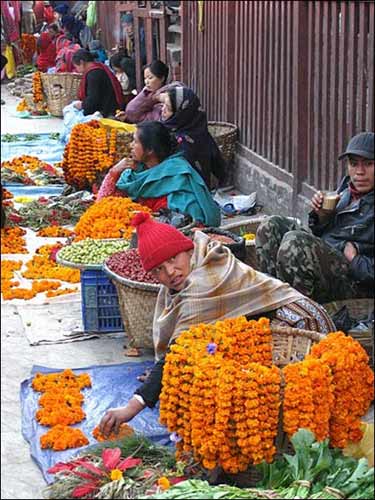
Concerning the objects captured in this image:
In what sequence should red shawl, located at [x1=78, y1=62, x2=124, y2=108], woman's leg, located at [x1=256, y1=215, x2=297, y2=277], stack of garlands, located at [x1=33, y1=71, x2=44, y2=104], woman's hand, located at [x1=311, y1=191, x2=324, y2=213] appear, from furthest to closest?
stack of garlands, located at [x1=33, y1=71, x2=44, y2=104] → red shawl, located at [x1=78, y1=62, x2=124, y2=108] → woman's leg, located at [x1=256, y1=215, x2=297, y2=277] → woman's hand, located at [x1=311, y1=191, x2=324, y2=213]

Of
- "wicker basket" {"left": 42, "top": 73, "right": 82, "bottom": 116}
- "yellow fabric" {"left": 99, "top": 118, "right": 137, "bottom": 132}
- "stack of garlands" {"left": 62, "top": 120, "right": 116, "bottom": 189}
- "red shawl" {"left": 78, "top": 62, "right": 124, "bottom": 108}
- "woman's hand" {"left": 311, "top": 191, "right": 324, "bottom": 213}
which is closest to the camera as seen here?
"woman's hand" {"left": 311, "top": 191, "right": 324, "bottom": 213}

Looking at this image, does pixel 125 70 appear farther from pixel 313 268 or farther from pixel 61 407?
pixel 61 407

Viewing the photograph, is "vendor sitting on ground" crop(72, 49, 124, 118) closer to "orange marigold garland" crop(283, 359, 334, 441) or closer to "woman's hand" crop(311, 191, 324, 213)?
"woman's hand" crop(311, 191, 324, 213)

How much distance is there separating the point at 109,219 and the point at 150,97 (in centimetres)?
333

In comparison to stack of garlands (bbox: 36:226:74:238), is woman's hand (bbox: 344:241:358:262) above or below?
above

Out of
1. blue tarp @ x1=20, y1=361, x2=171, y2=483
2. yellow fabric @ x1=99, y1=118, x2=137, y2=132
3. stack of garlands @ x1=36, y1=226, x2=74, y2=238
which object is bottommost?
stack of garlands @ x1=36, y1=226, x2=74, y2=238

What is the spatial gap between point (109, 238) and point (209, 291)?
2.57 meters

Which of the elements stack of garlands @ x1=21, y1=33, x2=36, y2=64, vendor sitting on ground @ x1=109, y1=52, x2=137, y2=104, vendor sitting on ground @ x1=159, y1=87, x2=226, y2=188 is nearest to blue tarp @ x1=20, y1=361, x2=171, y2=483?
vendor sitting on ground @ x1=159, y1=87, x2=226, y2=188

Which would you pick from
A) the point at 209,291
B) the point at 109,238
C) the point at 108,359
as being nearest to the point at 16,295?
the point at 109,238

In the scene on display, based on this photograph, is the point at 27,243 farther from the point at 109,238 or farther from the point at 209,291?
the point at 209,291

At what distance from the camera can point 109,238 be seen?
7.09 meters

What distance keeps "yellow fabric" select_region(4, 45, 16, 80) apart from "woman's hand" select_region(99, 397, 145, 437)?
16.9 m

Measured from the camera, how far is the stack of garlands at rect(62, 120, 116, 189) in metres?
9.75

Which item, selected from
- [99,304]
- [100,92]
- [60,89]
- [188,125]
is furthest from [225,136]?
[60,89]
